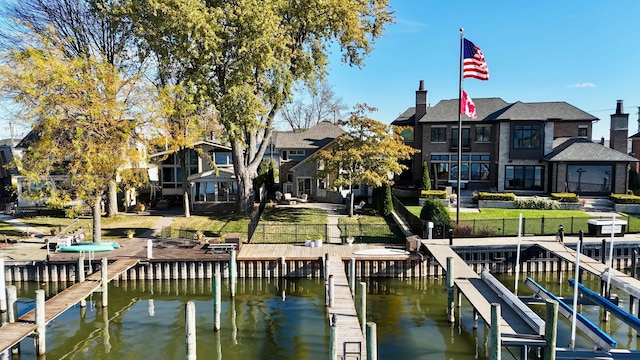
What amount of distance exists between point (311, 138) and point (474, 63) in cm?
2287

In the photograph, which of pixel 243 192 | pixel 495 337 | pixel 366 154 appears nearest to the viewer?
pixel 495 337

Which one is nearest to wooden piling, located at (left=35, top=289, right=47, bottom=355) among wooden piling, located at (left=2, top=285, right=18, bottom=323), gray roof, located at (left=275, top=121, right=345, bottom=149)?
wooden piling, located at (left=2, top=285, right=18, bottom=323)

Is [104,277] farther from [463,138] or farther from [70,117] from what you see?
[463,138]

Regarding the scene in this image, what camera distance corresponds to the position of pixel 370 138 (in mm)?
30406

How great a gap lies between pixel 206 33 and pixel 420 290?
18.6 meters

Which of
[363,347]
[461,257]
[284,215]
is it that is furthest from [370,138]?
[363,347]

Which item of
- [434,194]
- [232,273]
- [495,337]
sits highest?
[434,194]

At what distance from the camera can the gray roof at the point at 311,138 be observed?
42.8m

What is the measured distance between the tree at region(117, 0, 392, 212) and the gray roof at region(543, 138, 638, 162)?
1802 cm

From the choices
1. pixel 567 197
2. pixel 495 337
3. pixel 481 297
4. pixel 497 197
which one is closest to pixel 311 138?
pixel 497 197

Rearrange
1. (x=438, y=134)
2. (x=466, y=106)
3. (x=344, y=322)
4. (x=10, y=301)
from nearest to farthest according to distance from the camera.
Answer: (x=344, y=322), (x=10, y=301), (x=466, y=106), (x=438, y=134)

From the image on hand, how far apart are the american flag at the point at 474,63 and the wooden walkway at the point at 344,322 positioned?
12911 millimetres

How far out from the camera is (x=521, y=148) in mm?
36250

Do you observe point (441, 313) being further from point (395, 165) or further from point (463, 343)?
point (395, 165)
